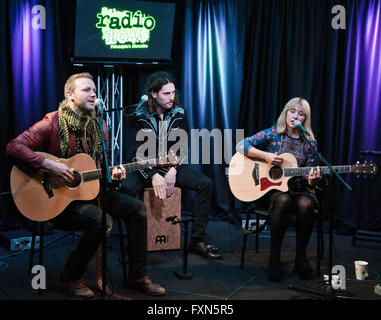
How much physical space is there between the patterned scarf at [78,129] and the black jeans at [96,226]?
0.35 meters

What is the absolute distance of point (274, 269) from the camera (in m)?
3.54

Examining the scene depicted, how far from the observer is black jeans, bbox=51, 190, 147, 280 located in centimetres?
310

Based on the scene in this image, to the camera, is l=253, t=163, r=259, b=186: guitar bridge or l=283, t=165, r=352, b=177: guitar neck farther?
l=253, t=163, r=259, b=186: guitar bridge

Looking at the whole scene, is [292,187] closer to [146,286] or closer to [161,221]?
[161,221]

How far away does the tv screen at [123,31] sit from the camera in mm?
4754

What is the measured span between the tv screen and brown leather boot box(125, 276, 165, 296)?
267 cm

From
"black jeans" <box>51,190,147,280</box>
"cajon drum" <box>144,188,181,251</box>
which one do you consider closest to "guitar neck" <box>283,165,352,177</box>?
"cajon drum" <box>144,188,181,251</box>

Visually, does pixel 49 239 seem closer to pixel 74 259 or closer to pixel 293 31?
pixel 74 259

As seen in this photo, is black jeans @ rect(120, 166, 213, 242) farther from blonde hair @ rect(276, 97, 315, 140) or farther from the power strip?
the power strip

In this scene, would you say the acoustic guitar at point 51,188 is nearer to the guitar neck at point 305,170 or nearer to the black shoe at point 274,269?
the black shoe at point 274,269

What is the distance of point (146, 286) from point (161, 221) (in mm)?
1163

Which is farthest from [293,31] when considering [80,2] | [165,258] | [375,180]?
[165,258]

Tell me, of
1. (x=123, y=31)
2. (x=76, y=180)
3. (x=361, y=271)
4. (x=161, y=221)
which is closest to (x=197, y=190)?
(x=161, y=221)

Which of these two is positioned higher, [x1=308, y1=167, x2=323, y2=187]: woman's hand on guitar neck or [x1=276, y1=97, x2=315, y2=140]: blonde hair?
→ [x1=276, y1=97, x2=315, y2=140]: blonde hair
